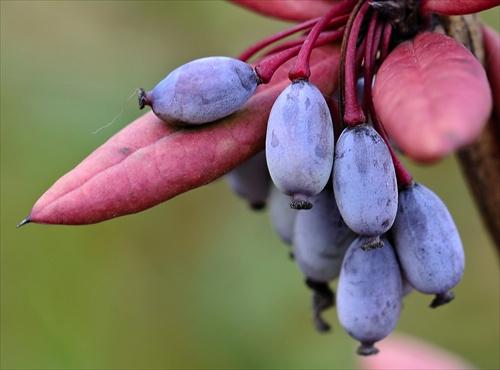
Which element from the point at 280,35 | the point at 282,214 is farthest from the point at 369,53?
the point at 282,214

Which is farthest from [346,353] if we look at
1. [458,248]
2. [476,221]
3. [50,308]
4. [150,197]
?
[150,197]

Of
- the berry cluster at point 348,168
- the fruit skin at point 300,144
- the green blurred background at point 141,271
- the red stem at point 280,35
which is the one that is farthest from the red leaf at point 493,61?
the green blurred background at point 141,271

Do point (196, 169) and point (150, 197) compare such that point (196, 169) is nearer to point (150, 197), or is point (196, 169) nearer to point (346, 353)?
point (150, 197)

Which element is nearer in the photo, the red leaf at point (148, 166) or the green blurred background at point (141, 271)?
the red leaf at point (148, 166)

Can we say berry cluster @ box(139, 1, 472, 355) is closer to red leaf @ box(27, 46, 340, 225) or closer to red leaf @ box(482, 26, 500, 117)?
red leaf @ box(27, 46, 340, 225)

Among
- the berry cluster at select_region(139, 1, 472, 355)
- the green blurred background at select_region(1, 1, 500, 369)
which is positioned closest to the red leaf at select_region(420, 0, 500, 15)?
the berry cluster at select_region(139, 1, 472, 355)

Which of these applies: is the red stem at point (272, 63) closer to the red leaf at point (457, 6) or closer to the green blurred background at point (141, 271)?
the red leaf at point (457, 6)

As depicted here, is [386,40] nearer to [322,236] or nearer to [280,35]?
[280,35]
